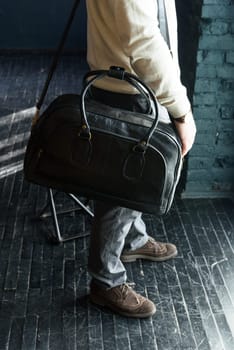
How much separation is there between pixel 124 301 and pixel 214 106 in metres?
0.92

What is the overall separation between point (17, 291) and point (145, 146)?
82 centimetres

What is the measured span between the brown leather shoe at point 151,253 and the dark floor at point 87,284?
3cm

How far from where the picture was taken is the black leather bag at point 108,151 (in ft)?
4.81

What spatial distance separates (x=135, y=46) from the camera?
1.39m

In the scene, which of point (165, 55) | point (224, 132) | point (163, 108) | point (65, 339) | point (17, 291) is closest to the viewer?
point (165, 55)

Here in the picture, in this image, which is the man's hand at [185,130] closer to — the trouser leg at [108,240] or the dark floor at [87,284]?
the trouser leg at [108,240]

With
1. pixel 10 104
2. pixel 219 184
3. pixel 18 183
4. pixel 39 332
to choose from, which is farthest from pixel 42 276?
pixel 10 104

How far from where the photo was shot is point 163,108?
1.62 m

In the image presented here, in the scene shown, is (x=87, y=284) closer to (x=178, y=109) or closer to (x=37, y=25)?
(x=178, y=109)

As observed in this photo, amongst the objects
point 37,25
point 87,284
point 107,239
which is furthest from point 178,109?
point 37,25

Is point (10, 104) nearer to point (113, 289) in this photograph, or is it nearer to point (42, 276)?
point (42, 276)

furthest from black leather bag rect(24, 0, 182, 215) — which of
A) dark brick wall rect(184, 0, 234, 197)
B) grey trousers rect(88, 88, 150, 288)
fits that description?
dark brick wall rect(184, 0, 234, 197)

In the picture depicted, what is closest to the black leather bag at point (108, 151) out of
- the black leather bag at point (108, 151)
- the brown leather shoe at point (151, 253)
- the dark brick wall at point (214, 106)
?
the black leather bag at point (108, 151)

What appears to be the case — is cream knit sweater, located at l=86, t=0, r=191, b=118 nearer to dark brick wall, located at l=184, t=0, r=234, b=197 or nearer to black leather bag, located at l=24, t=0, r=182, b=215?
black leather bag, located at l=24, t=0, r=182, b=215
